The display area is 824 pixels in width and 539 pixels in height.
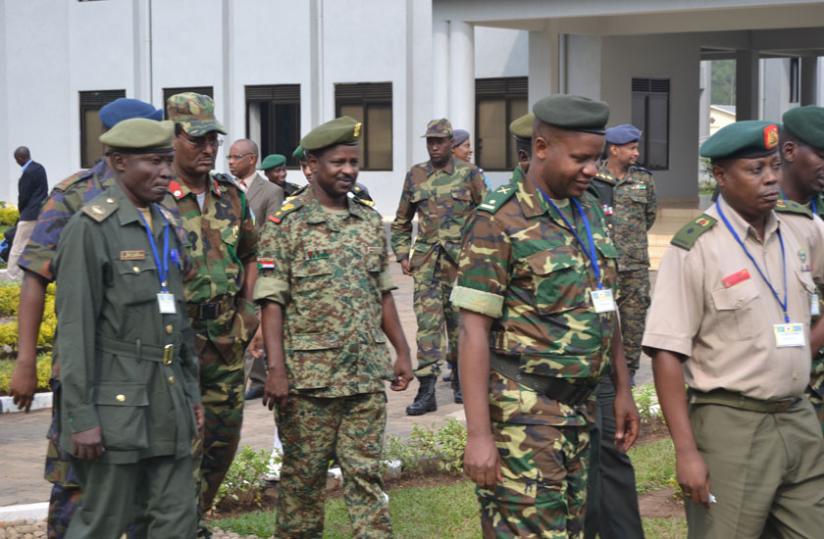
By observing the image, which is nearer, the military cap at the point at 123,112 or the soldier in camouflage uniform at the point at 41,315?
the soldier in camouflage uniform at the point at 41,315

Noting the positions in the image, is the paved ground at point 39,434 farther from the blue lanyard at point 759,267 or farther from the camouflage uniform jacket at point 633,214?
the blue lanyard at point 759,267

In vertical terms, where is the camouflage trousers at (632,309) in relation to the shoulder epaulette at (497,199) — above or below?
below

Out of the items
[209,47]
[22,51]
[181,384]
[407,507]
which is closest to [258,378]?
[407,507]

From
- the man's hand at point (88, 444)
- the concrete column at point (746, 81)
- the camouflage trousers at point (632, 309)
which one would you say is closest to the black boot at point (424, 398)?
the camouflage trousers at point (632, 309)

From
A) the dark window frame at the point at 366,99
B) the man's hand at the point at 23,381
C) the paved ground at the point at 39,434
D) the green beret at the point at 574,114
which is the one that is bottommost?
the paved ground at the point at 39,434

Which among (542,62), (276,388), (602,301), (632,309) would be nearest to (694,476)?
(602,301)

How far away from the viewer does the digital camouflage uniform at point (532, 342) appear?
449 centimetres

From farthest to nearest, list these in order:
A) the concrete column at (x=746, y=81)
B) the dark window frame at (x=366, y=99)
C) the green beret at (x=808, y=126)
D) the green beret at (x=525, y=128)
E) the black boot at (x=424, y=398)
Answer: the concrete column at (x=746, y=81)
the dark window frame at (x=366, y=99)
the black boot at (x=424, y=398)
the green beret at (x=525, y=128)
the green beret at (x=808, y=126)

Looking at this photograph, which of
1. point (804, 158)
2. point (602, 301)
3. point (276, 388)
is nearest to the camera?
point (602, 301)

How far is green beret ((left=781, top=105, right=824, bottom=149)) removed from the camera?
5340mm

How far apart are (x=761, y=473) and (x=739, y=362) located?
0.38m

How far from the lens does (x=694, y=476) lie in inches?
175

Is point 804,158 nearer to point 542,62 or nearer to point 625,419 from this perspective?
point 625,419

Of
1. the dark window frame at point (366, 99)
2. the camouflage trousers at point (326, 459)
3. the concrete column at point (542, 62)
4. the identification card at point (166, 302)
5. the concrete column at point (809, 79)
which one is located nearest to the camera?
the identification card at point (166, 302)
